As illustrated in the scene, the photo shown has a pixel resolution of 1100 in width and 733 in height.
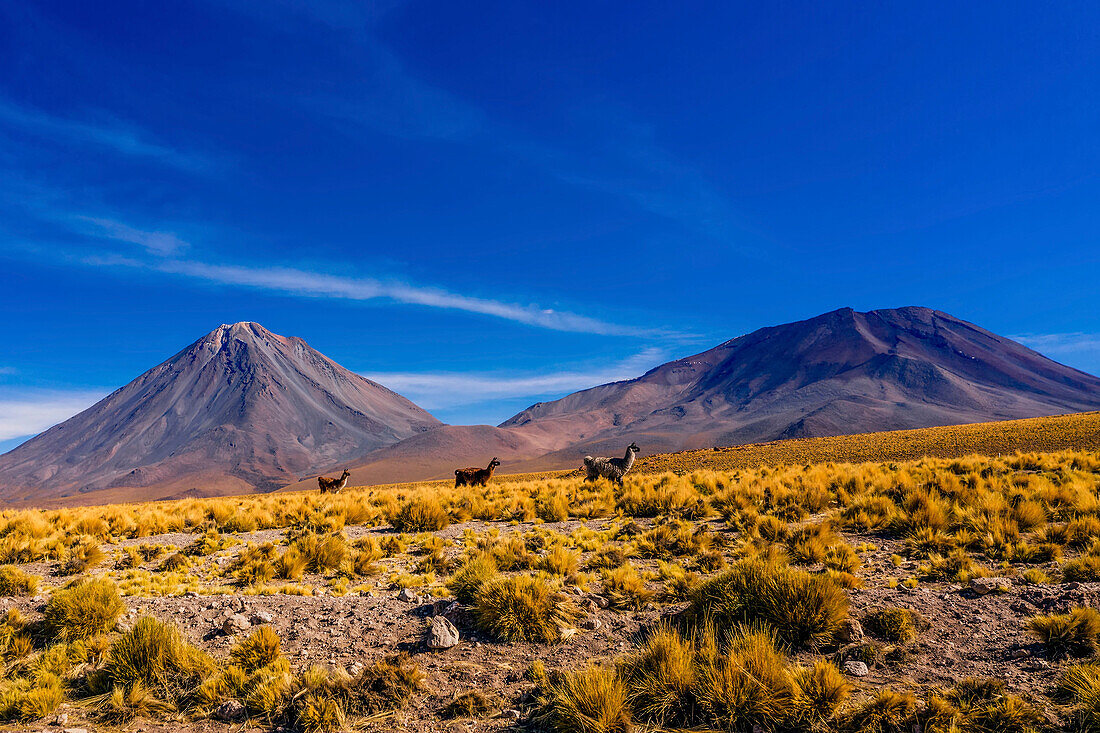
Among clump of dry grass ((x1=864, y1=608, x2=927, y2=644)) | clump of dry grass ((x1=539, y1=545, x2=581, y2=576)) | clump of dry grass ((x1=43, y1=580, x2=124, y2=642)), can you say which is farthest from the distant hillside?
clump of dry grass ((x1=43, y1=580, x2=124, y2=642))

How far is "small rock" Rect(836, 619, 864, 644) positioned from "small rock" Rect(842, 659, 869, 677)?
511 millimetres

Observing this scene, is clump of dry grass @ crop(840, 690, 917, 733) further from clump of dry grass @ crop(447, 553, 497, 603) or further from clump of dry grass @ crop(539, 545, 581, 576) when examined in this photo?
clump of dry grass @ crop(539, 545, 581, 576)

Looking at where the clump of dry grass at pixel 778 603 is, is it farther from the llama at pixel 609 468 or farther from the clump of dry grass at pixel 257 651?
the llama at pixel 609 468

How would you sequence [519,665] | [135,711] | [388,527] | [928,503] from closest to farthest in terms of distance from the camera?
[135,711]
[519,665]
[928,503]
[388,527]

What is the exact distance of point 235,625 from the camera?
6.83 metres

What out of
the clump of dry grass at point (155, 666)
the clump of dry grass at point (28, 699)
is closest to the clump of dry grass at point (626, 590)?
the clump of dry grass at point (155, 666)

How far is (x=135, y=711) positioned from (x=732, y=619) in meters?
6.32

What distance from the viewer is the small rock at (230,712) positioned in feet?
17.4

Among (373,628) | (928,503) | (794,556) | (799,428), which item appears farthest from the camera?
(799,428)

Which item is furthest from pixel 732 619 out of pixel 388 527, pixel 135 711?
pixel 388 527

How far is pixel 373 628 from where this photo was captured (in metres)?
6.93

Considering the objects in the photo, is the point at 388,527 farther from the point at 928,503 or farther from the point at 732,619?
the point at 928,503

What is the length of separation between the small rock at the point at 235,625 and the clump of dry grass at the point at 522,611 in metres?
2.89

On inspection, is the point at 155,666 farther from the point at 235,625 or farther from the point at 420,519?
the point at 420,519
